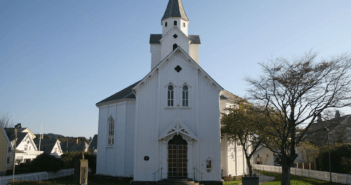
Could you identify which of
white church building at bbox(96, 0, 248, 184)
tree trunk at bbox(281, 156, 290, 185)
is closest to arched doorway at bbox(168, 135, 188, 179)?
white church building at bbox(96, 0, 248, 184)

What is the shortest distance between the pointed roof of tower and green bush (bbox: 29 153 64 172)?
1880 cm

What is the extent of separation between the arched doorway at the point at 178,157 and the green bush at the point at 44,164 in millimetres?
12423

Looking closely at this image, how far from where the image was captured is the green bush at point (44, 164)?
83.6 feet

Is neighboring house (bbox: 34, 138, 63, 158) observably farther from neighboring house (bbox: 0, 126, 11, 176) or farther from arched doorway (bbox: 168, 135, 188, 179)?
arched doorway (bbox: 168, 135, 188, 179)

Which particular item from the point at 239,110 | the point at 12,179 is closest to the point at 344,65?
the point at 239,110

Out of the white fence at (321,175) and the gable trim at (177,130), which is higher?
the gable trim at (177,130)

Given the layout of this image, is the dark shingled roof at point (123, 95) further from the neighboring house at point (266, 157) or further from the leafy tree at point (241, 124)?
the neighboring house at point (266, 157)

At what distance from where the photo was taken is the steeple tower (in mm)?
29234

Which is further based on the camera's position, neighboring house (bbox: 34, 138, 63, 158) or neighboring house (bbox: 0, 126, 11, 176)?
neighboring house (bbox: 34, 138, 63, 158)

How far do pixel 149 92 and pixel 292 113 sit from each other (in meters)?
11.2

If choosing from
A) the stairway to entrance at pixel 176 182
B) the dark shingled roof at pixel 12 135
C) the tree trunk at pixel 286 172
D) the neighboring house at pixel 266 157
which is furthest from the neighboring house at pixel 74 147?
the tree trunk at pixel 286 172

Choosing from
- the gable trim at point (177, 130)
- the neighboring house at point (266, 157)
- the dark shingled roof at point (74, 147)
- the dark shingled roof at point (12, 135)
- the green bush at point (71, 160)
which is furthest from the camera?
the dark shingled roof at point (74, 147)

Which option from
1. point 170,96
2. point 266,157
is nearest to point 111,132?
point 170,96

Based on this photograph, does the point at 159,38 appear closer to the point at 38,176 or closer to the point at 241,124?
the point at 241,124
